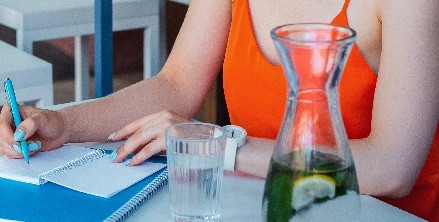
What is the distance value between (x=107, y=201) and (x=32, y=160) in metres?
0.21

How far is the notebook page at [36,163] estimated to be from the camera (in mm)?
1121

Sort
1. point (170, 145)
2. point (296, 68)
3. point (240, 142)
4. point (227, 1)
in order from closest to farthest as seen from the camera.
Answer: point (296, 68)
point (170, 145)
point (240, 142)
point (227, 1)

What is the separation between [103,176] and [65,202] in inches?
3.8

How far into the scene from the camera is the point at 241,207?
3.44 ft

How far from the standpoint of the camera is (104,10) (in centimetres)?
199

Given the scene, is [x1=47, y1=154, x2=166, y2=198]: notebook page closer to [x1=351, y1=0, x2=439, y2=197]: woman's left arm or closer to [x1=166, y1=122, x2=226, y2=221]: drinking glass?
[x1=166, y1=122, x2=226, y2=221]: drinking glass

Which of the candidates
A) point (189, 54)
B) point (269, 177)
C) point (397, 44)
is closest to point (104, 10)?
point (189, 54)

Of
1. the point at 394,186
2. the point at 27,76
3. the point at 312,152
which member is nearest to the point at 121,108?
the point at 394,186

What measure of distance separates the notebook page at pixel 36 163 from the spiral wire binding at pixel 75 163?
0.01m

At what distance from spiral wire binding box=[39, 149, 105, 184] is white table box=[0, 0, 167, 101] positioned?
156 centimetres

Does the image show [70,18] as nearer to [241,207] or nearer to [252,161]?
[252,161]

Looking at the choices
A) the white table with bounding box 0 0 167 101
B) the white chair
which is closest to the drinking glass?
the white chair

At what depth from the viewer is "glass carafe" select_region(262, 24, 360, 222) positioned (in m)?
0.83

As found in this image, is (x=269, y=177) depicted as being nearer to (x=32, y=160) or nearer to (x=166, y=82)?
(x=32, y=160)
